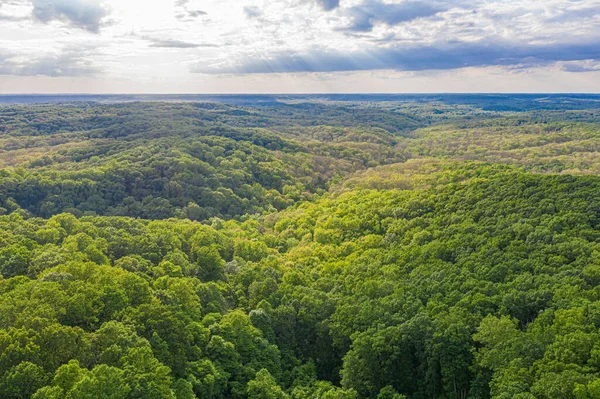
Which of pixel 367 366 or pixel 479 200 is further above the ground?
pixel 479 200

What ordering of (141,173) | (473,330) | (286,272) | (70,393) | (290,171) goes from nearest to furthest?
1. (70,393)
2. (473,330)
3. (286,272)
4. (141,173)
5. (290,171)

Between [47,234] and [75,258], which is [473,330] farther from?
[47,234]

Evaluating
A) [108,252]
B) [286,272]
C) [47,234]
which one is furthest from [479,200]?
[47,234]

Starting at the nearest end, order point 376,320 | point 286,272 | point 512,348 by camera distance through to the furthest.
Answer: point 512,348, point 376,320, point 286,272

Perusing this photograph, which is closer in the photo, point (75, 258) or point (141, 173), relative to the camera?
point (75, 258)

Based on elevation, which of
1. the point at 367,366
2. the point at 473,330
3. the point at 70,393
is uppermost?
the point at 70,393

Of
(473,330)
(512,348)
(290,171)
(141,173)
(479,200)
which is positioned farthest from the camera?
(290,171)

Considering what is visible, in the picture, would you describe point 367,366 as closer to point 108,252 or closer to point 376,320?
point 376,320

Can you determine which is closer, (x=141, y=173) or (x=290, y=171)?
(x=141, y=173)

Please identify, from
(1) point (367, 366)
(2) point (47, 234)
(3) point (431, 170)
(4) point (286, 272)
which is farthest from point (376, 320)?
(3) point (431, 170)
